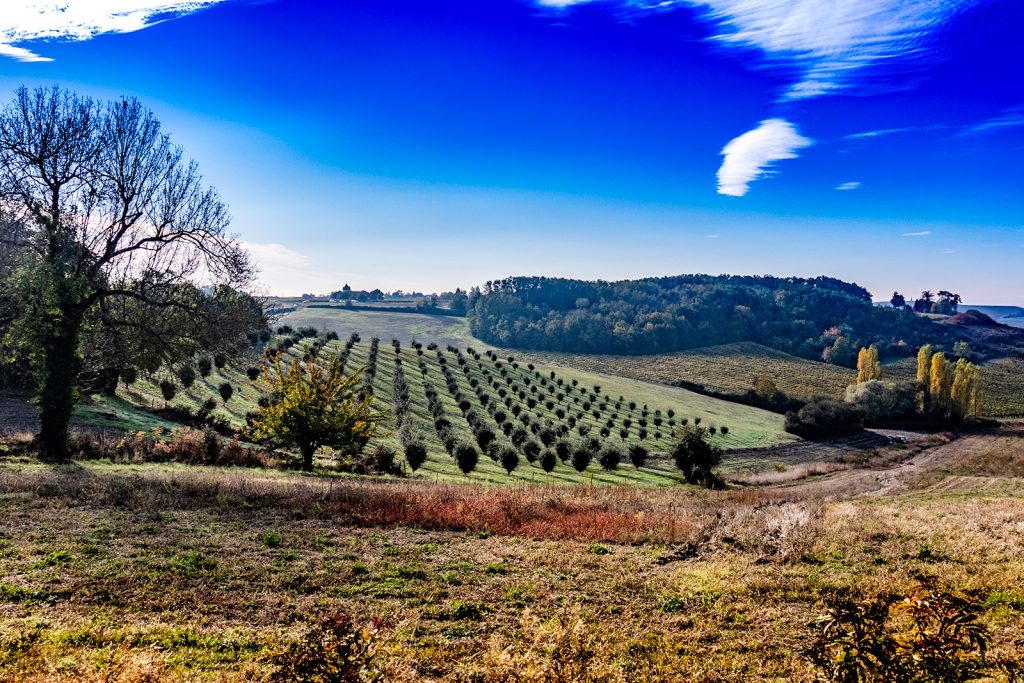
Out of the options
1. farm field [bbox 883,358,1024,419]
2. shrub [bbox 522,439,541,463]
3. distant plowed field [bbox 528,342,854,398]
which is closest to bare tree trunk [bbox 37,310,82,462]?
shrub [bbox 522,439,541,463]

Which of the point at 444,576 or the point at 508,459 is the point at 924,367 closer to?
the point at 508,459

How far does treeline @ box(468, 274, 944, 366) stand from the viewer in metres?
151

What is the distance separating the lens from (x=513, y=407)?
208 ft

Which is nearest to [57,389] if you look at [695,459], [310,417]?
[310,417]

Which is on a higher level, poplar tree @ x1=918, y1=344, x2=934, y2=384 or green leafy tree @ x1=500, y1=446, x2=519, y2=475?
poplar tree @ x1=918, y1=344, x2=934, y2=384

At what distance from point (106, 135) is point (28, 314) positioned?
7.95 metres

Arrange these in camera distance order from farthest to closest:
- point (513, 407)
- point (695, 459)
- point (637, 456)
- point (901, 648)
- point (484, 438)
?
point (513, 407), point (637, 456), point (484, 438), point (695, 459), point (901, 648)

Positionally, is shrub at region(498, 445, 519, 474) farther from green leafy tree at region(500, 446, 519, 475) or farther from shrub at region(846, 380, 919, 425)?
shrub at region(846, 380, 919, 425)

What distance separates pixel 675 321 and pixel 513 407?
112m

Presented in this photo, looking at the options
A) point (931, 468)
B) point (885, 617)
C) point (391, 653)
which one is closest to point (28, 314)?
point (391, 653)

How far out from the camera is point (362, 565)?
1201cm

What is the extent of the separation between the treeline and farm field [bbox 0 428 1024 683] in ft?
432

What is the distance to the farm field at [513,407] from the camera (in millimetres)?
40531

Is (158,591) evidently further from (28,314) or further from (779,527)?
(28,314)
